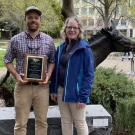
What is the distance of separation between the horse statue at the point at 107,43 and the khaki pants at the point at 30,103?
5.26 ft

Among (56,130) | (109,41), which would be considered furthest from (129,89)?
(56,130)

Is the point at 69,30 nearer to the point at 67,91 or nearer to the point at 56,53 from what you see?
the point at 56,53

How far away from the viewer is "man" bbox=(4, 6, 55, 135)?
5.03 meters

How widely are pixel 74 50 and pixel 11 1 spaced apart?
35959mm

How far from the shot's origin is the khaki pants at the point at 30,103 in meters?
5.12

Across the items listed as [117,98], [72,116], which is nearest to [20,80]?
[72,116]

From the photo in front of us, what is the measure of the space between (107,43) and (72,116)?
5.84 feet

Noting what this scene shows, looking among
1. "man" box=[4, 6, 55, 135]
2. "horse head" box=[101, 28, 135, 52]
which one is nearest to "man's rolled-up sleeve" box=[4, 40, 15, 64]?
"man" box=[4, 6, 55, 135]

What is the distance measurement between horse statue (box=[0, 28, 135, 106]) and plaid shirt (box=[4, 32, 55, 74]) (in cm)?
150

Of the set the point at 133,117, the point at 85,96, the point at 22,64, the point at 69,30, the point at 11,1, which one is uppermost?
the point at 11,1

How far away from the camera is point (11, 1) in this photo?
39938 mm

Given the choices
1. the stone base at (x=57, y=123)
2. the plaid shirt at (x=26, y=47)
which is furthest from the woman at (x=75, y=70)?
the stone base at (x=57, y=123)

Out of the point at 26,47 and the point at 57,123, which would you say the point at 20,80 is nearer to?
the point at 26,47

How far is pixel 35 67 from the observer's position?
5078mm
